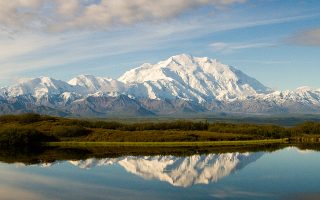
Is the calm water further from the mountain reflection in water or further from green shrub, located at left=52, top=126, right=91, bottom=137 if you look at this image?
green shrub, located at left=52, top=126, right=91, bottom=137

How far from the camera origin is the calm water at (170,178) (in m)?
64.6

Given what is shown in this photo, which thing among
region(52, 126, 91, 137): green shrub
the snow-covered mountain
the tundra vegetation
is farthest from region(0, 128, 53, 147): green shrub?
the snow-covered mountain

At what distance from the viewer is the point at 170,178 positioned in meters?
79.2

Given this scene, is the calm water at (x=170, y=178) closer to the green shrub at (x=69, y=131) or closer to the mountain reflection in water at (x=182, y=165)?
the mountain reflection in water at (x=182, y=165)

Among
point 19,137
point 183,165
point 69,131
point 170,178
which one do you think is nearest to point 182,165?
point 183,165

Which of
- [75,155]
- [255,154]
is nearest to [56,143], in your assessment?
[75,155]

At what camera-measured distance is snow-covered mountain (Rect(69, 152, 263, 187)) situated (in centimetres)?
7950

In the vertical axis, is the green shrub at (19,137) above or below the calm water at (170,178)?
above

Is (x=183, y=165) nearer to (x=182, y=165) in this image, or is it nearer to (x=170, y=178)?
(x=182, y=165)

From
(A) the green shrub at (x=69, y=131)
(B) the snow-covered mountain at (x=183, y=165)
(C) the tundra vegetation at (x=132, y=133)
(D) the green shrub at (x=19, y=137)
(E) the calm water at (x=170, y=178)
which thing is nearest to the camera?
(E) the calm water at (x=170, y=178)

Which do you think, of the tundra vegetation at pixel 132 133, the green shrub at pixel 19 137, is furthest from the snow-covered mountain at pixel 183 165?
the green shrub at pixel 19 137

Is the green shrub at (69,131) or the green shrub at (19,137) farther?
the green shrub at (69,131)

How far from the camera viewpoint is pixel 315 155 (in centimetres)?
11350

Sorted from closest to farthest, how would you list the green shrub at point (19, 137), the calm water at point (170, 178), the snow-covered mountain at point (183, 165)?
the calm water at point (170, 178), the snow-covered mountain at point (183, 165), the green shrub at point (19, 137)
